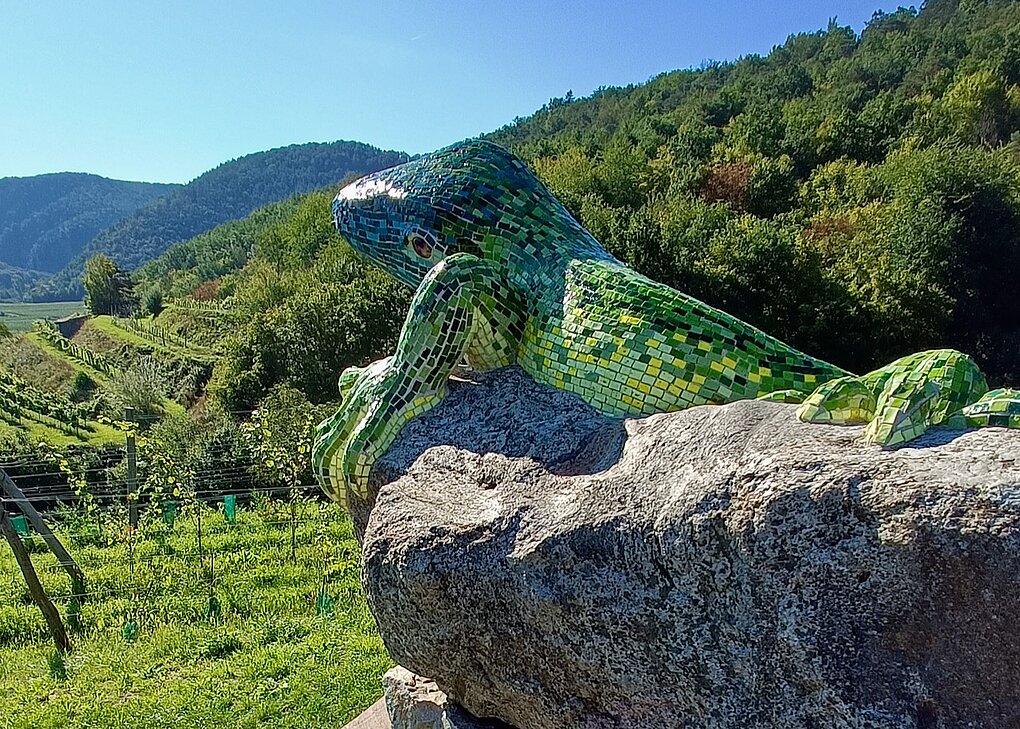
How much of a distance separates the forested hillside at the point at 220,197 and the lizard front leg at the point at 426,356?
552 feet

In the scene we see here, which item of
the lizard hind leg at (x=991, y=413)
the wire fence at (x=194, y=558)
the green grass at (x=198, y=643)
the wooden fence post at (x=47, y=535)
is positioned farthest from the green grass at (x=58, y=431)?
the lizard hind leg at (x=991, y=413)

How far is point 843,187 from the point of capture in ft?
92.2

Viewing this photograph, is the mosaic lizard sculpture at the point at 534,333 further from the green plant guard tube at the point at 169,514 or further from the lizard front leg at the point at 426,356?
the green plant guard tube at the point at 169,514

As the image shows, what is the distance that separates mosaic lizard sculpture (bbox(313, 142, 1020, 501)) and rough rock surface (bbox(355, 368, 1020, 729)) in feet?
0.55

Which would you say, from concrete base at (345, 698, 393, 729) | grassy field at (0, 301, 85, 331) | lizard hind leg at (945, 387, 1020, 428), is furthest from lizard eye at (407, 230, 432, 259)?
grassy field at (0, 301, 85, 331)

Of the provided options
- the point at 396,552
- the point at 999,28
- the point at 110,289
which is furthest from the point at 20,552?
the point at 110,289

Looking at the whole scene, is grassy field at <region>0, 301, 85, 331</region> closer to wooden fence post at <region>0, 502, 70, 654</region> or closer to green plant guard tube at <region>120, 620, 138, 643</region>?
wooden fence post at <region>0, 502, 70, 654</region>

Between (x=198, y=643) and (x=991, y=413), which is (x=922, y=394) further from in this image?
(x=198, y=643)

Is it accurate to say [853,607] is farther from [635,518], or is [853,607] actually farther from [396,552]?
[396,552]

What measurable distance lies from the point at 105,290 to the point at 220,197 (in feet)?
447

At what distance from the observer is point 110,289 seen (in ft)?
187

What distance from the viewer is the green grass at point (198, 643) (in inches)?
235

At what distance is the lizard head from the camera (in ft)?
12.3

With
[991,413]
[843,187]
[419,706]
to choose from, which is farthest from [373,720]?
[843,187]
